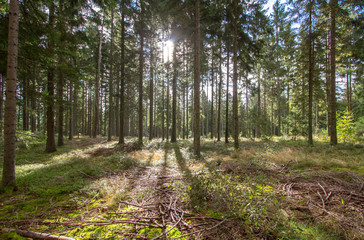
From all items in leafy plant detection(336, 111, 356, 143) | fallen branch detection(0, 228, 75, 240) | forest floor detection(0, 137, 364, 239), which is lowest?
forest floor detection(0, 137, 364, 239)

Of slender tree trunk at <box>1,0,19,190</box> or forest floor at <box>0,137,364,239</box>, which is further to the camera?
slender tree trunk at <box>1,0,19,190</box>

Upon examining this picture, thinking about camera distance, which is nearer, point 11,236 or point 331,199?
point 11,236

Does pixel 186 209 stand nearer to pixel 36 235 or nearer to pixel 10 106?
pixel 36 235

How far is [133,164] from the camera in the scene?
23.2ft

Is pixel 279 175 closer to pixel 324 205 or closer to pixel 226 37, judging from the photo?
pixel 324 205

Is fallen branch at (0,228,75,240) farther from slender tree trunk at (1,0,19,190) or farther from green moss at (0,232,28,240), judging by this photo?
slender tree trunk at (1,0,19,190)

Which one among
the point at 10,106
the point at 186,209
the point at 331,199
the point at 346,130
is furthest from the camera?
the point at 346,130

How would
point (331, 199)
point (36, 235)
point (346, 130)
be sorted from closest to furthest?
point (36, 235) < point (331, 199) < point (346, 130)

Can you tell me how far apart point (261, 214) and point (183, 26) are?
39.3ft

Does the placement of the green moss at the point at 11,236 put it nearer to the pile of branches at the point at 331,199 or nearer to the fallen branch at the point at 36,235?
the fallen branch at the point at 36,235

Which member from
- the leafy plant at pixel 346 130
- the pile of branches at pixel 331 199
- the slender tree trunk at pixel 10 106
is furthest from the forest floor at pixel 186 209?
the leafy plant at pixel 346 130

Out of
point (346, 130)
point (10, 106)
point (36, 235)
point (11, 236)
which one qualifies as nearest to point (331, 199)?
point (36, 235)

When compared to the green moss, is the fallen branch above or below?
above

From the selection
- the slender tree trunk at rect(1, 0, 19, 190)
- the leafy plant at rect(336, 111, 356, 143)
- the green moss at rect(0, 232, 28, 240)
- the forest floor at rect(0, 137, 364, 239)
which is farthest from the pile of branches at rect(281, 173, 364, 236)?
the leafy plant at rect(336, 111, 356, 143)
